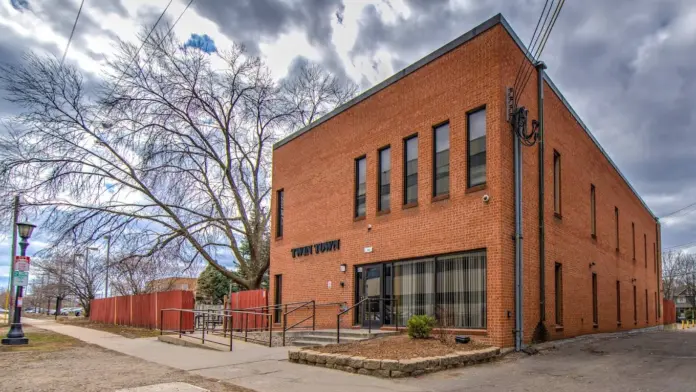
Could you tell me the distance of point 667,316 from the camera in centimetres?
4544

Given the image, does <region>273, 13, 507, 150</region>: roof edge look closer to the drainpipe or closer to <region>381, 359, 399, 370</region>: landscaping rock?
the drainpipe

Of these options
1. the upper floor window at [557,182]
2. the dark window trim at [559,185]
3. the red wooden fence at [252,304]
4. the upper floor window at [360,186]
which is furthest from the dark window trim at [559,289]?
the red wooden fence at [252,304]

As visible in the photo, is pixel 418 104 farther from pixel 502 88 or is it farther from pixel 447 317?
pixel 447 317

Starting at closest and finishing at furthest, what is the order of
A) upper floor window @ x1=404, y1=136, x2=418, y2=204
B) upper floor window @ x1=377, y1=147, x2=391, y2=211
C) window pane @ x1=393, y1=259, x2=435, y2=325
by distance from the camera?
window pane @ x1=393, y1=259, x2=435, y2=325, upper floor window @ x1=404, y1=136, x2=418, y2=204, upper floor window @ x1=377, y1=147, x2=391, y2=211

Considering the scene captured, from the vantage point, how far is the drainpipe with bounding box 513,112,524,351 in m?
12.8

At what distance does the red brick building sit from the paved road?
168cm

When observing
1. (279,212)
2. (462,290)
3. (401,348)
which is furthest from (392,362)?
(279,212)

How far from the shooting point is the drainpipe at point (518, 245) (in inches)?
504

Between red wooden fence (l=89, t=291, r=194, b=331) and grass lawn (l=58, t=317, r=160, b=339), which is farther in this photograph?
red wooden fence (l=89, t=291, r=194, b=331)

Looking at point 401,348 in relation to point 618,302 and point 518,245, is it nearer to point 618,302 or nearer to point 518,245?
point 518,245

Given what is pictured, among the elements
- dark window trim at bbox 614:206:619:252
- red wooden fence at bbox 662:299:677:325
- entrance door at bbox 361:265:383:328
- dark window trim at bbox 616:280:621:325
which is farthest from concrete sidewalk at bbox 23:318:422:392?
red wooden fence at bbox 662:299:677:325

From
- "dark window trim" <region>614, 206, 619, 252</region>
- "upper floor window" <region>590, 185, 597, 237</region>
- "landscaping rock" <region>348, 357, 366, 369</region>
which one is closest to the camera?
"landscaping rock" <region>348, 357, 366, 369</region>

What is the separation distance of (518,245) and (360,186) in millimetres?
6175

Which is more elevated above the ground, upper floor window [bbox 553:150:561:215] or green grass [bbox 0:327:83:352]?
upper floor window [bbox 553:150:561:215]
